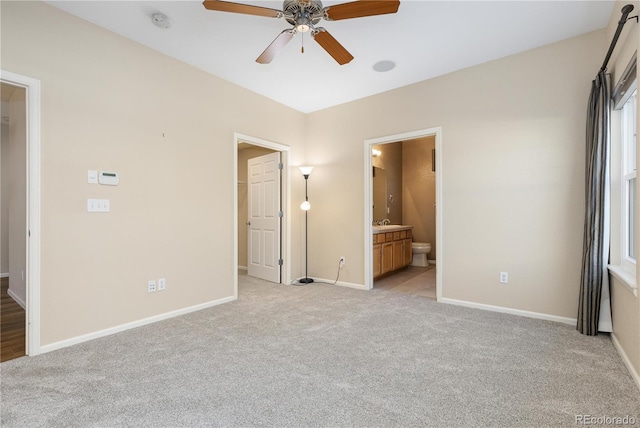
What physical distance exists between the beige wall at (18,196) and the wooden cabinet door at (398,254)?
16.3 feet

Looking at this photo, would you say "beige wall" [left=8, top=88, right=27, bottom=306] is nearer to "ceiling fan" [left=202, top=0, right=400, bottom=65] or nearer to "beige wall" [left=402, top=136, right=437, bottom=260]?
"ceiling fan" [left=202, top=0, right=400, bottom=65]

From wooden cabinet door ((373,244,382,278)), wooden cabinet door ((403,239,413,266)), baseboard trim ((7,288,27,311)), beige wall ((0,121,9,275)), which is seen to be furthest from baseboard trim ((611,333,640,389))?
beige wall ((0,121,9,275))

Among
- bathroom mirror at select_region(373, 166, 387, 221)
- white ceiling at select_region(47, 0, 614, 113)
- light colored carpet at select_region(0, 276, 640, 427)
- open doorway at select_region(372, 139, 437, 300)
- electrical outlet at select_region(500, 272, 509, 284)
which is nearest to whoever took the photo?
light colored carpet at select_region(0, 276, 640, 427)

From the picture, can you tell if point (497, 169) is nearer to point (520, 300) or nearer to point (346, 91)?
point (520, 300)

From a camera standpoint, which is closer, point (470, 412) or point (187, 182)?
point (470, 412)

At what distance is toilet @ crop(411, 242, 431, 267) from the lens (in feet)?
19.9

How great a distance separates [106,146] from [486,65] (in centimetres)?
403

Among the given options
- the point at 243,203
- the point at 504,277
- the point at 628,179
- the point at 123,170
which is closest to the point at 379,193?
the point at 243,203

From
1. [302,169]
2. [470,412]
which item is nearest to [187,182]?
[302,169]

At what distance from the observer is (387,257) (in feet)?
16.2

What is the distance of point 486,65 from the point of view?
3369mm

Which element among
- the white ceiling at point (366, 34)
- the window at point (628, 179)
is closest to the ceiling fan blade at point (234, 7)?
the white ceiling at point (366, 34)

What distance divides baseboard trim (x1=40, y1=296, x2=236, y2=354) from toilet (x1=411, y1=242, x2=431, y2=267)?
3.86m

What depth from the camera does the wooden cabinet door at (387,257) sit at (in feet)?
15.9
